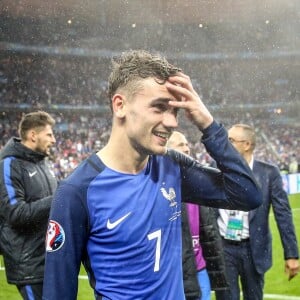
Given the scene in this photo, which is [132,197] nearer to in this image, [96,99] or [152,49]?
[96,99]

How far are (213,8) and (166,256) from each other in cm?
2649

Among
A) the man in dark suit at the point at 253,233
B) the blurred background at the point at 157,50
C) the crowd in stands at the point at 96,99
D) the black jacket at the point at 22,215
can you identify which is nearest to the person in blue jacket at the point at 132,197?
the black jacket at the point at 22,215

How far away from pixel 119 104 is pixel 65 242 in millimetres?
399

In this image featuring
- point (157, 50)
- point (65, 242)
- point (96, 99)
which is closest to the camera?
point (65, 242)

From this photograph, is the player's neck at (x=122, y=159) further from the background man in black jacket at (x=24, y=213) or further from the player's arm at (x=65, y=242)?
the background man in black jacket at (x=24, y=213)

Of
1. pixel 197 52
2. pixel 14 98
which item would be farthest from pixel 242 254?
pixel 197 52

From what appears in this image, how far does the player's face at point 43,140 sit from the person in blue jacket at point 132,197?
137 cm

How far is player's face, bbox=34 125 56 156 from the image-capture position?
9.58 feet

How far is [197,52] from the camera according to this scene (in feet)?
89.4

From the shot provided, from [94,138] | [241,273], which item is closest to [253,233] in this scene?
[241,273]

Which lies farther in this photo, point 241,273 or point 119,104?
point 241,273

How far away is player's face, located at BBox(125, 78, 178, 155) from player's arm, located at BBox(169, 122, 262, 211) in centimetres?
11

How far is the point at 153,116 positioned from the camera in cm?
152

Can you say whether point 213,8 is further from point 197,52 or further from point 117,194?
point 117,194
